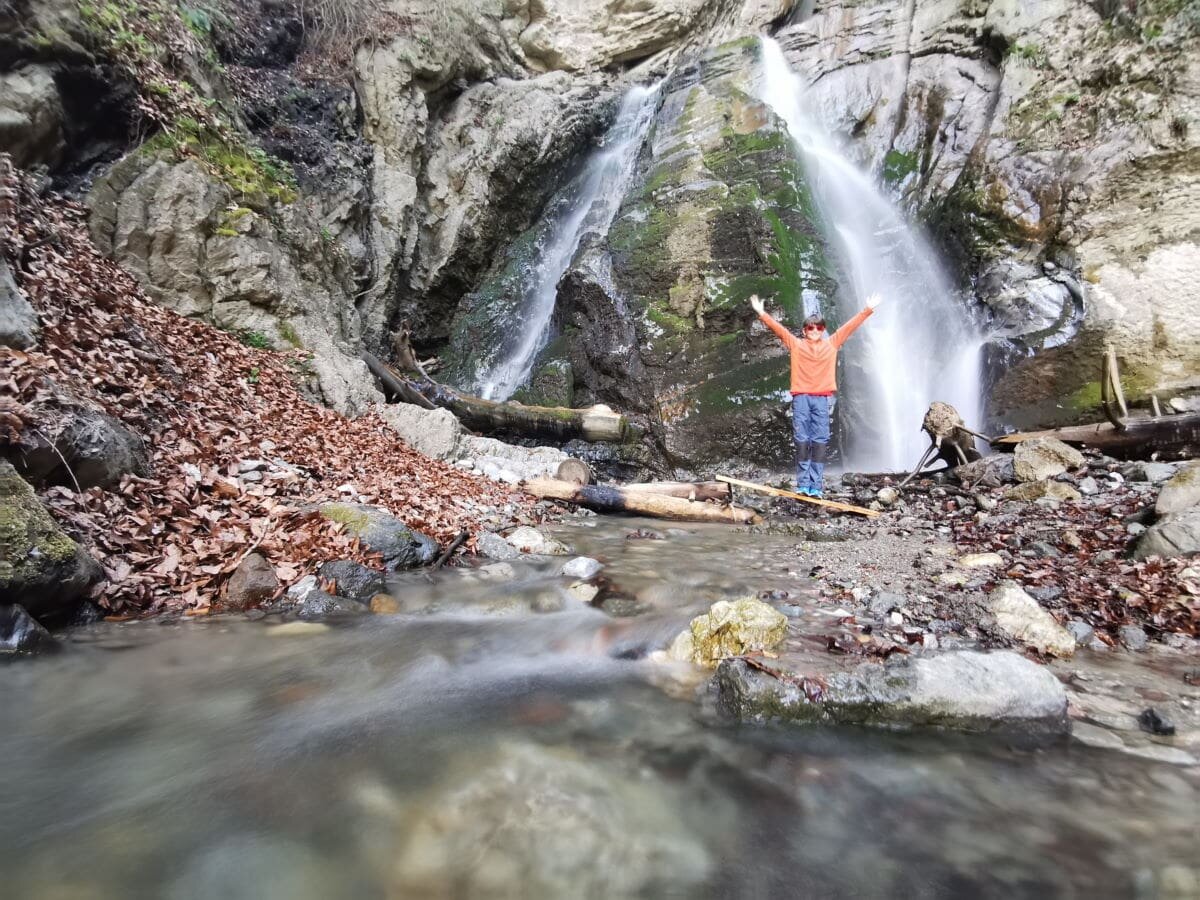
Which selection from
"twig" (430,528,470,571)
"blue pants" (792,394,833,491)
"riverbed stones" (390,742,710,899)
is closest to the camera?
"riverbed stones" (390,742,710,899)

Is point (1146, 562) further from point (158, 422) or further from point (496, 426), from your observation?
point (496, 426)

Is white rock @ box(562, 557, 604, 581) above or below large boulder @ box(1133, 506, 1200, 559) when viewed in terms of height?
below

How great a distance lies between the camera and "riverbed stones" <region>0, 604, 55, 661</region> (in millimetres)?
2646

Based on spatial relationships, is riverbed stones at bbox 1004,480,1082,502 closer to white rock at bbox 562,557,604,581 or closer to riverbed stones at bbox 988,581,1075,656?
riverbed stones at bbox 988,581,1075,656

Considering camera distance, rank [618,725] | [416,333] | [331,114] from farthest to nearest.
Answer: [416,333]
[331,114]
[618,725]

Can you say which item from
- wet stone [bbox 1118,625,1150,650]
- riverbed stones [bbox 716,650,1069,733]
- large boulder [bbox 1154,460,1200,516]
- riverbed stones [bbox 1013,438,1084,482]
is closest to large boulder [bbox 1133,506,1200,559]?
large boulder [bbox 1154,460,1200,516]

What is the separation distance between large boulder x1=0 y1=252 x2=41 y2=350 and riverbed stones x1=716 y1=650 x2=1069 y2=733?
5.20 metres

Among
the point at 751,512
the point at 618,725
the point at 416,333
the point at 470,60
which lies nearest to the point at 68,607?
the point at 618,725

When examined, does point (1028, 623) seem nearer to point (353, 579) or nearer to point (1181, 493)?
point (1181, 493)

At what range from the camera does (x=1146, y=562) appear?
144 inches

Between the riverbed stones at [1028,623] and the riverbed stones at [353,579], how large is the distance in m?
3.71

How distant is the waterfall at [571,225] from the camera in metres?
13.6

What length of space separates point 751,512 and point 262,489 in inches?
210

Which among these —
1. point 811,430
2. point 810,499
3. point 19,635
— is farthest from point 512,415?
point 19,635
